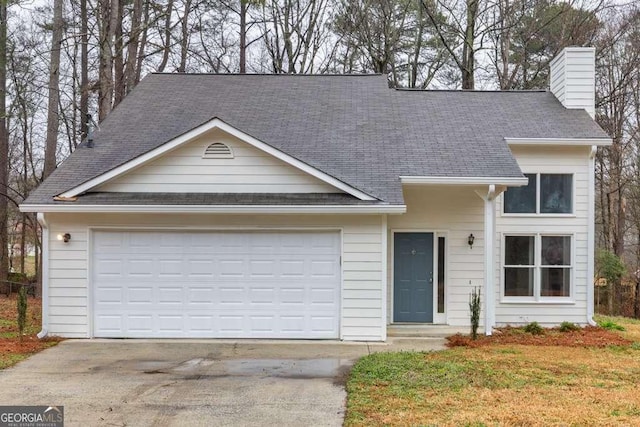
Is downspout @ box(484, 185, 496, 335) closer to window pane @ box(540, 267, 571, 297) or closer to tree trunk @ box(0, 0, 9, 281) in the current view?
window pane @ box(540, 267, 571, 297)

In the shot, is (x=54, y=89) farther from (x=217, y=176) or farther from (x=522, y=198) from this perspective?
(x=522, y=198)

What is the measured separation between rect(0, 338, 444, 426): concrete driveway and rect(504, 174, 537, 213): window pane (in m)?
3.61

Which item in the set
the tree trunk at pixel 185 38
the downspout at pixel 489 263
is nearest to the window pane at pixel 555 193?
the downspout at pixel 489 263

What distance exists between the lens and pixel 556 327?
11.7 meters

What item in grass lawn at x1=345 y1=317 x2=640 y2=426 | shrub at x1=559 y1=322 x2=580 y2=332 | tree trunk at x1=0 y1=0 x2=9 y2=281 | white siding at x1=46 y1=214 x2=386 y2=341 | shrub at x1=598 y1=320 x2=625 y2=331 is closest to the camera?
grass lawn at x1=345 y1=317 x2=640 y2=426

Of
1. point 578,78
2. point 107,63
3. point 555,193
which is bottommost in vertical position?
point 555,193

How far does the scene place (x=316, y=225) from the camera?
10039mm

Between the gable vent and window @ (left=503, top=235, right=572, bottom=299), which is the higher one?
the gable vent

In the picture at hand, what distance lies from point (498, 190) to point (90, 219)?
7.35 metres

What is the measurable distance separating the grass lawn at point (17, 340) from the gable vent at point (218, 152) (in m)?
4.08

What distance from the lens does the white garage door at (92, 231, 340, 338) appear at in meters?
10.1

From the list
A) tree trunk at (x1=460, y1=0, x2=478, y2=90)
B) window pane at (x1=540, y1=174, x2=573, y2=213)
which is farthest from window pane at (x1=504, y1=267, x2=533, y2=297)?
tree trunk at (x1=460, y1=0, x2=478, y2=90)

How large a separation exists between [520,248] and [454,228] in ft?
5.37

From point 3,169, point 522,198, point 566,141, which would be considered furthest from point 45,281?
point 3,169
